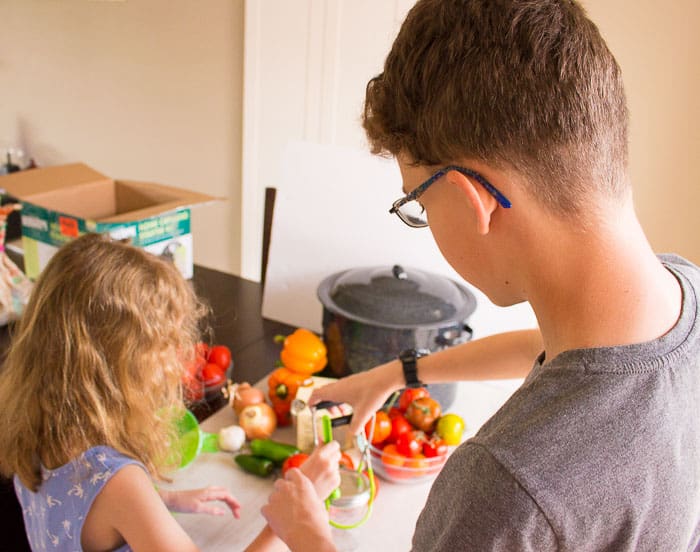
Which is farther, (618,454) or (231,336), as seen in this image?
(231,336)

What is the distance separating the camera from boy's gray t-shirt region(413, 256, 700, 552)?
1.75 feet

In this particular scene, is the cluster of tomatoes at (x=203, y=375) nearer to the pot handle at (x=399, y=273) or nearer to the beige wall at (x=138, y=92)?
the pot handle at (x=399, y=273)

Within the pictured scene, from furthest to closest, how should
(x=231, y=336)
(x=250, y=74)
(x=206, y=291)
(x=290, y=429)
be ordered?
(x=250, y=74) < (x=206, y=291) < (x=231, y=336) < (x=290, y=429)

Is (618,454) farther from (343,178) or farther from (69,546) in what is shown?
(343,178)

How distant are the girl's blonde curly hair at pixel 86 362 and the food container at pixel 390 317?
37 cm

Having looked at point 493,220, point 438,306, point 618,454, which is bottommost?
point 438,306

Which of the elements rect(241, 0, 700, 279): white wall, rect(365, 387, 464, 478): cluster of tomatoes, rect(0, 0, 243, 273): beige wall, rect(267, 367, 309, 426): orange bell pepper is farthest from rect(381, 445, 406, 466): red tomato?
rect(0, 0, 243, 273): beige wall

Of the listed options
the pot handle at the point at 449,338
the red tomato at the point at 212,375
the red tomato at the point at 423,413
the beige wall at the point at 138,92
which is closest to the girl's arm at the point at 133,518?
the red tomato at the point at 212,375

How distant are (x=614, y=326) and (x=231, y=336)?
102cm

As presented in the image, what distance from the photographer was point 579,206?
57cm

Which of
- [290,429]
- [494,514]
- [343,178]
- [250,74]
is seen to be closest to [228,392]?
[290,429]

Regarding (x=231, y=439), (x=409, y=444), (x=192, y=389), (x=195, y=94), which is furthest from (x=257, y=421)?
(x=195, y=94)

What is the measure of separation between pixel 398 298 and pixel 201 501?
486 mm

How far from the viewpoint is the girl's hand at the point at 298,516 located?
78 centimetres
